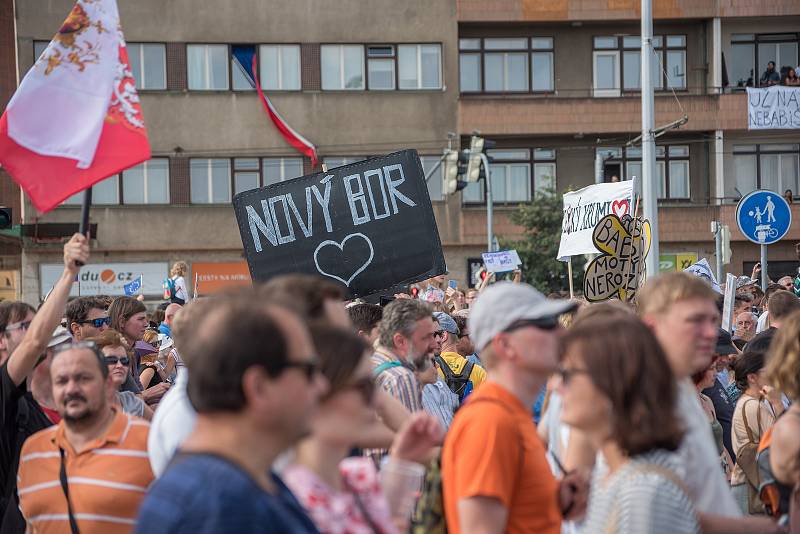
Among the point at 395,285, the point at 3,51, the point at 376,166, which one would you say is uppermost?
the point at 3,51

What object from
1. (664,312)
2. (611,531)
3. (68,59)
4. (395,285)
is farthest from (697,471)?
(395,285)

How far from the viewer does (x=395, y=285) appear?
29.8 ft

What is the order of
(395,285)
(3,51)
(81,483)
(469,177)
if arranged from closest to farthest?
(81,483), (395,285), (469,177), (3,51)

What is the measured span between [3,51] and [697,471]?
37956 mm

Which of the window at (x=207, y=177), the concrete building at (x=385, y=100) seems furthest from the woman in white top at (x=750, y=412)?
the window at (x=207, y=177)

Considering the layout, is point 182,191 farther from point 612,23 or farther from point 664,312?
point 664,312

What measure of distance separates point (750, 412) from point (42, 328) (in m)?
3.99

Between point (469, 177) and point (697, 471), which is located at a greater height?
point (469, 177)

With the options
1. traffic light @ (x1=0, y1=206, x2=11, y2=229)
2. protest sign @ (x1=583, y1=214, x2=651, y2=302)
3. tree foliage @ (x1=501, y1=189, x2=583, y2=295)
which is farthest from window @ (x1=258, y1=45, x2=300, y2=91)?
traffic light @ (x1=0, y1=206, x2=11, y2=229)

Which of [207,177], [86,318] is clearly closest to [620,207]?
[86,318]

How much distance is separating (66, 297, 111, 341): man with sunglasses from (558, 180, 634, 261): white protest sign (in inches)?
309

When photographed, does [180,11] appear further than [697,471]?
Yes

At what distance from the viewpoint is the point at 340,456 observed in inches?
112

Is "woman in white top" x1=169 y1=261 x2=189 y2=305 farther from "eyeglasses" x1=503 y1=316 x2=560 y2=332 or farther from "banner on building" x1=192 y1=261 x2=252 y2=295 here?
"banner on building" x1=192 y1=261 x2=252 y2=295
